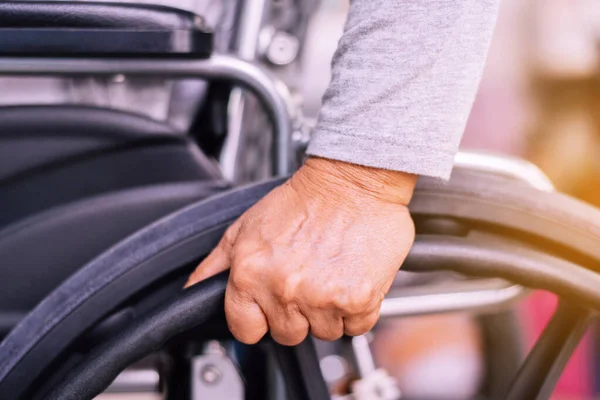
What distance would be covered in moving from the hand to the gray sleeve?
0.02m

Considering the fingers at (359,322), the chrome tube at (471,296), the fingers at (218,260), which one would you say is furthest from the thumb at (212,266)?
the chrome tube at (471,296)

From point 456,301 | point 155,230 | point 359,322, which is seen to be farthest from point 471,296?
point 155,230

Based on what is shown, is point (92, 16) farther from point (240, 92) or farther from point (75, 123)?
point (240, 92)

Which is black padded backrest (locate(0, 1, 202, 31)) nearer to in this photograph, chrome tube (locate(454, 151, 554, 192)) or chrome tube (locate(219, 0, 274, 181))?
chrome tube (locate(219, 0, 274, 181))

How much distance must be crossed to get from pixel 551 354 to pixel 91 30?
48cm

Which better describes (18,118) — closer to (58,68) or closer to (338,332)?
(58,68)

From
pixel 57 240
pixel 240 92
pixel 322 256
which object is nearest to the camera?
pixel 322 256

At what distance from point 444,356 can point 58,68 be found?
4.82ft

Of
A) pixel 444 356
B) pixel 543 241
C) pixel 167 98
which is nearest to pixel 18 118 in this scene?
pixel 167 98

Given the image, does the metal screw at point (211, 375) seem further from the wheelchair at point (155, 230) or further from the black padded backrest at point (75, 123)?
the black padded backrest at point (75, 123)

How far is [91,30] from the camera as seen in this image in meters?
0.57

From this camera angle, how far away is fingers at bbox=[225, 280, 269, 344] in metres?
0.48

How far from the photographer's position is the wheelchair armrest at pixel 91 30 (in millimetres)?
560

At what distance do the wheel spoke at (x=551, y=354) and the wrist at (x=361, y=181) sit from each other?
19cm
